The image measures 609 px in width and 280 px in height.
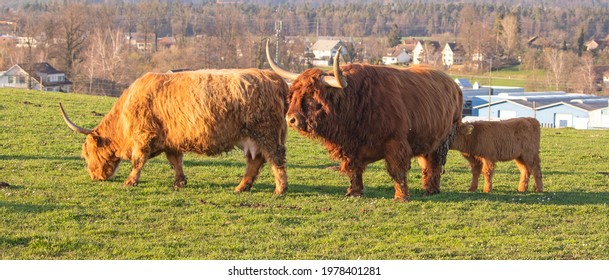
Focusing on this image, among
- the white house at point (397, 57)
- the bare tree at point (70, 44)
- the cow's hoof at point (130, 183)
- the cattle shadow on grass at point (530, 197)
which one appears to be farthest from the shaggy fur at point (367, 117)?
the white house at point (397, 57)

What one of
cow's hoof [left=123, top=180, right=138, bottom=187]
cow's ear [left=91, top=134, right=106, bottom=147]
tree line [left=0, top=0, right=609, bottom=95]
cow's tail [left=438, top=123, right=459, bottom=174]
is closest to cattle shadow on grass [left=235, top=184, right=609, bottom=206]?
cow's tail [left=438, top=123, right=459, bottom=174]

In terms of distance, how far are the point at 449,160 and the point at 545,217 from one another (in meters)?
7.49

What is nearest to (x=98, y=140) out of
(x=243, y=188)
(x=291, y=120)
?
(x=243, y=188)

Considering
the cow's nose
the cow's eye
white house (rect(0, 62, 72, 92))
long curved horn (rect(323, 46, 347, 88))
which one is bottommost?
white house (rect(0, 62, 72, 92))

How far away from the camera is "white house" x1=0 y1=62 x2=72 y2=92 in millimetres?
57344

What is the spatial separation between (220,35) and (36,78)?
31425mm

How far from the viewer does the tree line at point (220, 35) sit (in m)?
67.5

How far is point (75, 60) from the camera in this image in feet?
223

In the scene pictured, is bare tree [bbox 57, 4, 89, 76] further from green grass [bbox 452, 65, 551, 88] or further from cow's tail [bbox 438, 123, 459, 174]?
cow's tail [bbox 438, 123, 459, 174]

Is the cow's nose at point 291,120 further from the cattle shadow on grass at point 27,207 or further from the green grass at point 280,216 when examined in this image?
the cattle shadow on grass at point 27,207

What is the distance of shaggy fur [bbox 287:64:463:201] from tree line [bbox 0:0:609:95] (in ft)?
102

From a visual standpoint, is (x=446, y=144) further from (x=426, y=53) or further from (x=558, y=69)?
(x=426, y=53)

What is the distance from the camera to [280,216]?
1134 centimetres
